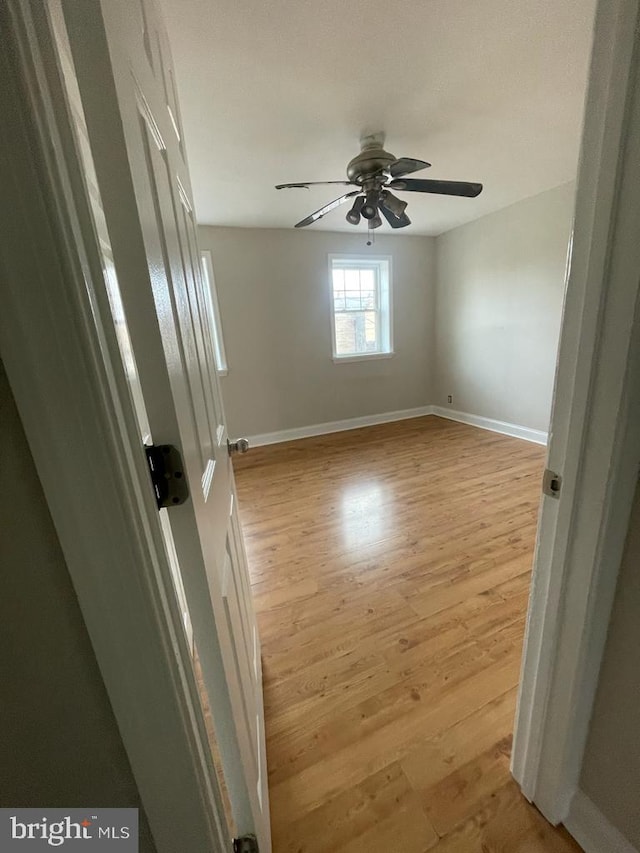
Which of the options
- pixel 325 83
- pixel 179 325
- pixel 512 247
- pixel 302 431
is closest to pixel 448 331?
pixel 512 247

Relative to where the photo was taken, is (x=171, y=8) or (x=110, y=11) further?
(x=171, y=8)

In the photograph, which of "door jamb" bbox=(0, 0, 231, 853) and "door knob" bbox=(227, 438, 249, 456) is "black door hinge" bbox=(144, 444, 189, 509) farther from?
"door knob" bbox=(227, 438, 249, 456)

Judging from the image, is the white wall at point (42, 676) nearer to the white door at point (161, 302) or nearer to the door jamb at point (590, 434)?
the white door at point (161, 302)

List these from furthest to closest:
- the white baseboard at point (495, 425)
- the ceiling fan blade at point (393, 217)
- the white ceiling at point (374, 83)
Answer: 1. the white baseboard at point (495, 425)
2. the ceiling fan blade at point (393, 217)
3. the white ceiling at point (374, 83)

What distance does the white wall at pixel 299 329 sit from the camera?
12.5 feet

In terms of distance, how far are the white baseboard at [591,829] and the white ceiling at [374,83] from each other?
2.60 m

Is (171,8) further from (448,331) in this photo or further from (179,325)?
(448,331)

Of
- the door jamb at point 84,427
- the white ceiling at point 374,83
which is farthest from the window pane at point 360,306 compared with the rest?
the door jamb at point 84,427

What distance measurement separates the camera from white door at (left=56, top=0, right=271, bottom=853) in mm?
392

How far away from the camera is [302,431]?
4.41 metres

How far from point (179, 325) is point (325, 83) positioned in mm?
1804

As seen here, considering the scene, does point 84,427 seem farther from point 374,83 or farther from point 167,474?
point 374,83

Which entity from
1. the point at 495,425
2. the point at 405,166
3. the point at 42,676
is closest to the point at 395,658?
the point at 42,676

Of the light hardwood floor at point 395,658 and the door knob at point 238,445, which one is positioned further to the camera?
the door knob at point 238,445
